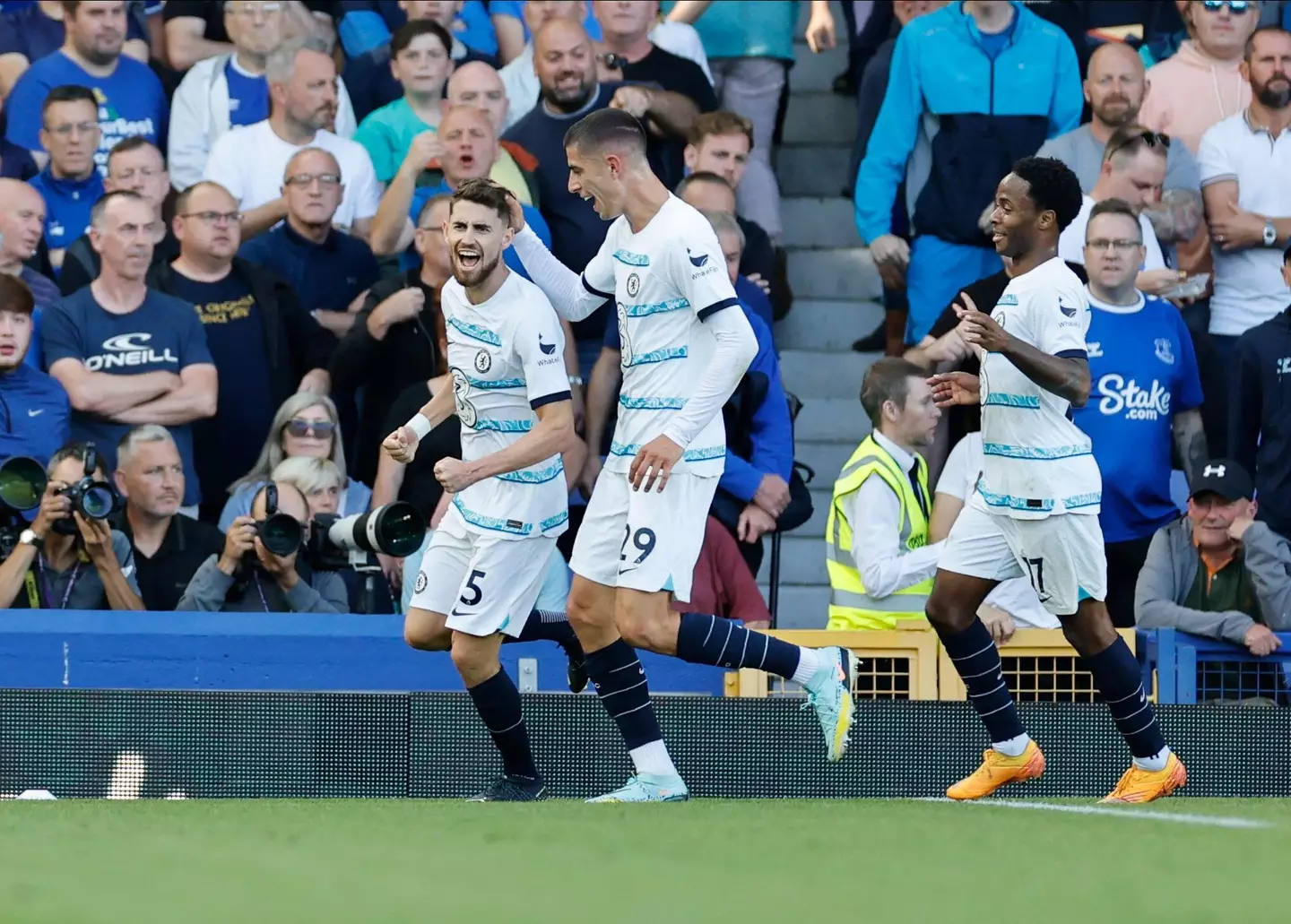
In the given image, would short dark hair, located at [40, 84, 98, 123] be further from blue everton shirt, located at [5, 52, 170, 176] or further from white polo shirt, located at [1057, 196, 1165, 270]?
white polo shirt, located at [1057, 196, 1165, 270]

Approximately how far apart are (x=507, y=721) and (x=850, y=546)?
6.56 feet

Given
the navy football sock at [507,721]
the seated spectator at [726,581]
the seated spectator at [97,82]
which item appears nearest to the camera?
the navy football sock at [507,721]

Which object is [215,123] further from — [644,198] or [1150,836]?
[1150,836]

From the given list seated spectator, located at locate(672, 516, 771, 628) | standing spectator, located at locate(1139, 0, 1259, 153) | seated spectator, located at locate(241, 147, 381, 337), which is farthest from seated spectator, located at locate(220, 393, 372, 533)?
standing spectator, located at locate(1139, 0, 1259, 153)

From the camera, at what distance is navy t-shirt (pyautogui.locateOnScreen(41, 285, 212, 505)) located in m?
9.99

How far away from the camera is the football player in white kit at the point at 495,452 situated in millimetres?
7223

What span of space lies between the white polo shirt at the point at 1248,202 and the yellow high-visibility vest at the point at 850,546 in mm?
2877

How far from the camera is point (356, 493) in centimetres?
988

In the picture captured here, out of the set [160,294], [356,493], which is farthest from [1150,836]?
[160,294]

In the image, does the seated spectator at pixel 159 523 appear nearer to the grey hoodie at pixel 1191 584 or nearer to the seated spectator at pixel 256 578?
the seated spectator at pixel 256 578

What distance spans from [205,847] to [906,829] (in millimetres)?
1843

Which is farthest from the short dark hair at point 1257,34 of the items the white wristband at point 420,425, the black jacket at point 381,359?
the white wristband at point 420,425

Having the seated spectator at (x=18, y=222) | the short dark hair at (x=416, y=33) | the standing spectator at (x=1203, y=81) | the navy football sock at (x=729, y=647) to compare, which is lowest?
the navy football sock at (x=729, y=647)

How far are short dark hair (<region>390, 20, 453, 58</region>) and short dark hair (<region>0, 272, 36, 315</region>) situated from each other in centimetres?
272
